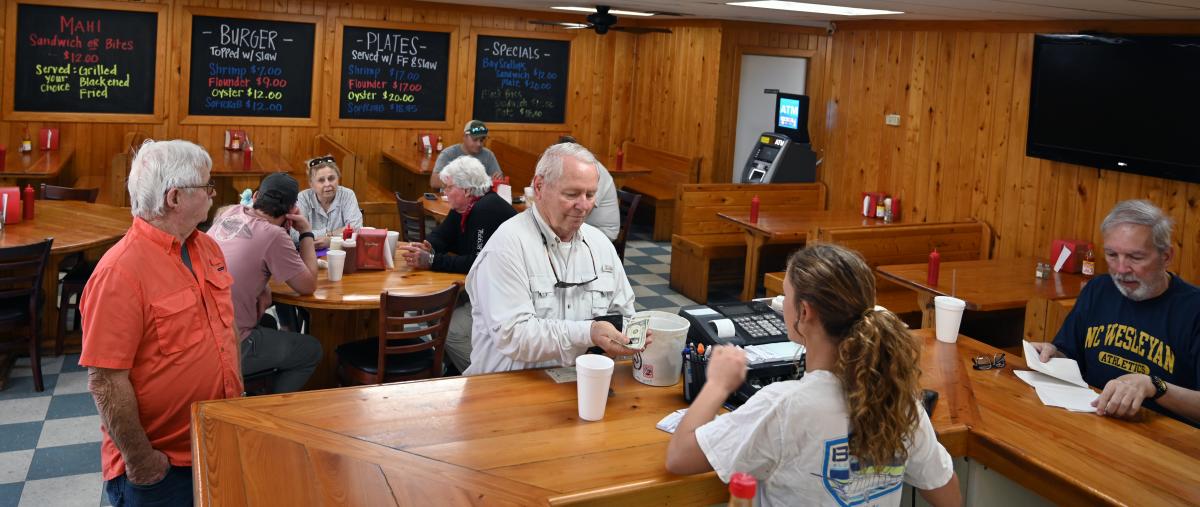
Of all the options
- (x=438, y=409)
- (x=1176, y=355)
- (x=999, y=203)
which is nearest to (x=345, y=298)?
(x=438, y=409)

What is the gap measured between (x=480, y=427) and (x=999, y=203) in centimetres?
561

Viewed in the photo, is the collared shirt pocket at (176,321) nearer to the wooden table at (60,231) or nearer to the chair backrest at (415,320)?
the chair backrest at (415,320)

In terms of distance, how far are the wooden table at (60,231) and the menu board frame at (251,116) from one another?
3247 millimetres

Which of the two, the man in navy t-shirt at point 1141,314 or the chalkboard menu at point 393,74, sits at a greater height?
the chalkboard menu at point 393,74

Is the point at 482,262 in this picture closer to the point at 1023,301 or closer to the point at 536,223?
the point at 536,223

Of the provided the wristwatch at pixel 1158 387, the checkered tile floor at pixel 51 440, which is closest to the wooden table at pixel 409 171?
the checkered tile floor at pixel 51 440

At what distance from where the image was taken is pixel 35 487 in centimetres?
427

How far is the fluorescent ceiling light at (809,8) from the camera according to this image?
21.4ft

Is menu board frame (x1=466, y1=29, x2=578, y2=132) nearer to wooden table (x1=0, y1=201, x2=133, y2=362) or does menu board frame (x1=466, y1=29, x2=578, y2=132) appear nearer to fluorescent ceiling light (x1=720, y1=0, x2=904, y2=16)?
fluorescent ceiling light (x1=720, y1=0, x2=904, y2=16)

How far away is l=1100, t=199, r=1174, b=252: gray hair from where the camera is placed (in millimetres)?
3434

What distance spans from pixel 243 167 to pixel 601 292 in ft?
21.1

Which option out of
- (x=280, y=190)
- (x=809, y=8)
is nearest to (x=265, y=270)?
(x=280, y=190)

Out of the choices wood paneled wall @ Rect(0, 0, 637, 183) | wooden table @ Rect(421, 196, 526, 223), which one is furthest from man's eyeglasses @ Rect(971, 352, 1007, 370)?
wood paneled wall @ Rect(0, 0, 637, 183)

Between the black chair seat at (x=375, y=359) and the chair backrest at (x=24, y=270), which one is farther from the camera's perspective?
the chair backrest at (x=24, y=270)
